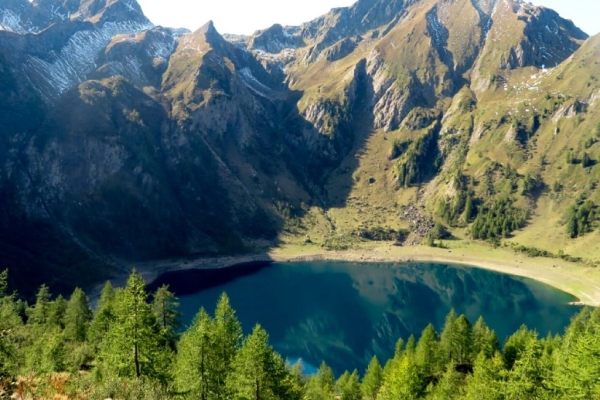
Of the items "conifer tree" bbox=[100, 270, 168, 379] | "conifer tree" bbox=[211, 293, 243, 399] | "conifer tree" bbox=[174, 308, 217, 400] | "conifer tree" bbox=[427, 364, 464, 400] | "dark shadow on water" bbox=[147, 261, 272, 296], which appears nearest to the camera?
"conifer tree" bbox=[100, 270, 168, 379]

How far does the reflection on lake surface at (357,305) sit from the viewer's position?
13200cm

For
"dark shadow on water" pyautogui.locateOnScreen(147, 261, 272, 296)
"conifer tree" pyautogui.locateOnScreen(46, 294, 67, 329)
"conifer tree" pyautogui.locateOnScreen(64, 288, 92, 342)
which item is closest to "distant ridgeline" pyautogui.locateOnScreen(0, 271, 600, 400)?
"conifer tree" pyautogui.locateOnScreen(64, 288, 92, 342)

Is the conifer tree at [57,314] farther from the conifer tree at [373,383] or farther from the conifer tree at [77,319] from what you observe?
the conifer tree at [373,383]

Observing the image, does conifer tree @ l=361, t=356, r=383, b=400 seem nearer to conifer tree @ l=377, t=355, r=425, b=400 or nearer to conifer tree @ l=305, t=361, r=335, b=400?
conifer tree @ l=305, t=361, r=335, b=400

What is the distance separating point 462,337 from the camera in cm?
7069

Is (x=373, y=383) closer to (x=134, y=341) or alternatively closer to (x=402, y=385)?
(x=402, y=385)

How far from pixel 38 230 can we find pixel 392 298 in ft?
480

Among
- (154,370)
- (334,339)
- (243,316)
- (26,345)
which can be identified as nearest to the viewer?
(154,370)

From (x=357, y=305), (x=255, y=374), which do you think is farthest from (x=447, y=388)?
(x=357, y=305)

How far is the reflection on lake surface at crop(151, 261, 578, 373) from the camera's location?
132 metres

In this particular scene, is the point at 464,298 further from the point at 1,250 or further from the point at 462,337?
the point at 1,250

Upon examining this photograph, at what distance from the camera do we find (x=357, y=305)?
16488 cm

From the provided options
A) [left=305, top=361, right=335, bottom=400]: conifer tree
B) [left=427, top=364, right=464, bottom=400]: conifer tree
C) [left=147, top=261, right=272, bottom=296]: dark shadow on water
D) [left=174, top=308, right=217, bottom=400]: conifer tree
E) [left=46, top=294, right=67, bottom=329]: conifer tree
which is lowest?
[left=147, top=261, right=272, bottom=296]: dark shadow on water

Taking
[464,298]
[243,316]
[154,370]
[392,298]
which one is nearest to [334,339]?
[243,316]
